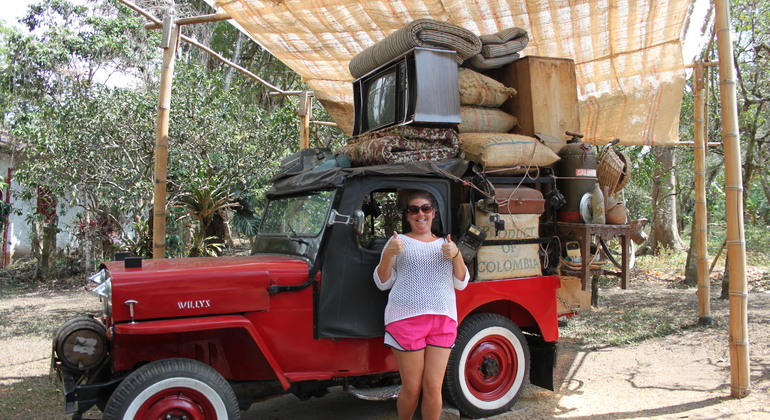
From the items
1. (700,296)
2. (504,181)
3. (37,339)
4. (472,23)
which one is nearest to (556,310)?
(504,181)

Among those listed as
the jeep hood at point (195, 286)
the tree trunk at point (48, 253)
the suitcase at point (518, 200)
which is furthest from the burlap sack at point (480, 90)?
the tree trunk at point (48, 253)

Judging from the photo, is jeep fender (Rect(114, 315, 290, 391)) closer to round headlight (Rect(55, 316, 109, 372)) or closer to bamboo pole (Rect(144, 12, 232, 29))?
round headlight (Rect(55, 316, 109, 372))

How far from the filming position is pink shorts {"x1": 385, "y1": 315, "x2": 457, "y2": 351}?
343 cm

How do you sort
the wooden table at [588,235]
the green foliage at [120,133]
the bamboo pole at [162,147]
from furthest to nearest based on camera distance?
the green foliage at [120,133] < the bamboo pole at [162,147] < the wooden table at [588,235]

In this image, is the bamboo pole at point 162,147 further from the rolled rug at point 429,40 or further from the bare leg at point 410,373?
the bare leg at point 410,373

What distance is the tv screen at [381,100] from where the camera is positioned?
16.6 feet

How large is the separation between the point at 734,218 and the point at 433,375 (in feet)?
9.54

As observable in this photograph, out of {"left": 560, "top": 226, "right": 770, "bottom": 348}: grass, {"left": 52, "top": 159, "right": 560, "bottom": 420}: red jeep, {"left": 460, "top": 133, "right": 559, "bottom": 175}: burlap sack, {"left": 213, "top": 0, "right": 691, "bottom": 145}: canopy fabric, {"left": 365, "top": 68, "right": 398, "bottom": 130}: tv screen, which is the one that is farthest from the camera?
{"left": 560, "top": 226, "right": 770, "bottom": 348}: grass

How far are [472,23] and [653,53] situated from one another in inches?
86.6

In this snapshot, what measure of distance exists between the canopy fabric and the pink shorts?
3.98m

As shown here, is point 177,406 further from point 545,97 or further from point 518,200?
point 545,97

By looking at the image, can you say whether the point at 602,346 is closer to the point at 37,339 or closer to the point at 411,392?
the point at 411,392

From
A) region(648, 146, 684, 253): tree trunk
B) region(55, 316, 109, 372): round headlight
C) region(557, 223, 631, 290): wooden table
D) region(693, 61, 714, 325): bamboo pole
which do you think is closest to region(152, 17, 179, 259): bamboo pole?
region(55, 316, 109, 372): round headlight

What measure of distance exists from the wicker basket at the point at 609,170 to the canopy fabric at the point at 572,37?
1865 millimetres
